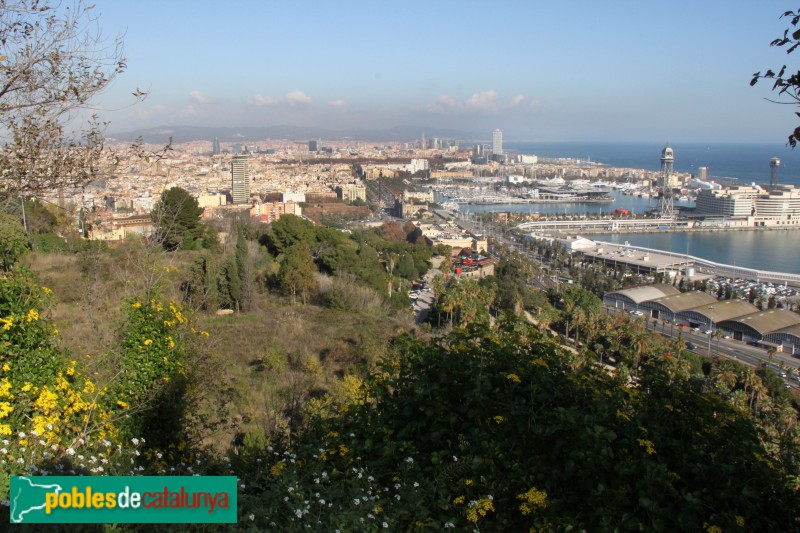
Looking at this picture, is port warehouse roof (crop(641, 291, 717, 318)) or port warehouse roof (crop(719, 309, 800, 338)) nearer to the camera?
port warehouse roof (crop(719, 309, 800, 338))

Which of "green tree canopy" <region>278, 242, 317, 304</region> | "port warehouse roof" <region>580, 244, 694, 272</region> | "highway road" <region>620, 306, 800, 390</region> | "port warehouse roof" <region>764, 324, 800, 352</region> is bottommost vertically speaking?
"highway road" <region>620, 306, 800, 390</region>

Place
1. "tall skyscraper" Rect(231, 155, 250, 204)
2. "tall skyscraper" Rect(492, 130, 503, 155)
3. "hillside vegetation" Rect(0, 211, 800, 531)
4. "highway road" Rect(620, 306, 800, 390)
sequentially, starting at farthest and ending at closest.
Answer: "tall skyscraper" Rect(492, 130, 503, 155)
"tall skyscraper" Rect(231, 155, 250, 204)
"highway road" Rect(620, 306, 800, 390)
"hillside vegetation" Rect(0, 211, 800, 531)

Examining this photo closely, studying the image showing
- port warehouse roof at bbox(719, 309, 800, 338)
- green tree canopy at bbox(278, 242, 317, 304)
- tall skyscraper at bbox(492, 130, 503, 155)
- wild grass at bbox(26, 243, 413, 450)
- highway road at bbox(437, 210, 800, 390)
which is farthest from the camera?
tall skyscraper at bbox(492, 130, 503, 155)

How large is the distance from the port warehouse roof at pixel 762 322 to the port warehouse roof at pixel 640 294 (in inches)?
87.3

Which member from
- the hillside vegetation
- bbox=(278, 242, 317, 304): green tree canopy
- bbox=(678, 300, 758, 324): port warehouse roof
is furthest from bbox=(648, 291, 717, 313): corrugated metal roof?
the hillside vegetation

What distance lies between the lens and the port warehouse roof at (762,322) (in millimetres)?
12523

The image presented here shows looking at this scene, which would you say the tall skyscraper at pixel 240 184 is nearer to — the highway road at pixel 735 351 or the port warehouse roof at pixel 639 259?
the port warehouse roof at pixel 639 259

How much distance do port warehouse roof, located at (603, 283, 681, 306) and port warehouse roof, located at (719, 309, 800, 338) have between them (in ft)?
7.27

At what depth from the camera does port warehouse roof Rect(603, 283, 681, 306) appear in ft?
50.5

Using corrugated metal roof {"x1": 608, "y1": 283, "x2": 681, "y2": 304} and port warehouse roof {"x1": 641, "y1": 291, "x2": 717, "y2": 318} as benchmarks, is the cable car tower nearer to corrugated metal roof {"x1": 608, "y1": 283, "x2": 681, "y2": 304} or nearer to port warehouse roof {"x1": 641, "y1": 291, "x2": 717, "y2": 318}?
corrugated metal roof {"x1": 608, "y1": 283, "x2": 681, "y2": 304}

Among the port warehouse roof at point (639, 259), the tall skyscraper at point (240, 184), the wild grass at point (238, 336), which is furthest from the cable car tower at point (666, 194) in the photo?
the wild grass at point (238, 336)

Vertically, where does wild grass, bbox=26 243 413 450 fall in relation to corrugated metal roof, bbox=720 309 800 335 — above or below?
above

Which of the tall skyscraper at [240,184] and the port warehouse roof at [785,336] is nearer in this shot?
the port warehouse roof at [785,336]

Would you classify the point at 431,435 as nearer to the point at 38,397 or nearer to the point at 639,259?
the point at 38,397
